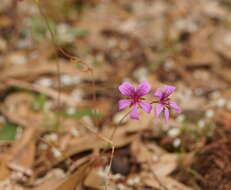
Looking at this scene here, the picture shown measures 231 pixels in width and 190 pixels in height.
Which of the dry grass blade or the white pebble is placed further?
the white pebble

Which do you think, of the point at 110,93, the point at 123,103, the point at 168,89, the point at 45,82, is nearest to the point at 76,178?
the point at 123,103

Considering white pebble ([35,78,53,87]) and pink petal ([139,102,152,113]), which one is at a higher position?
pink petal ([139,102,152,113])

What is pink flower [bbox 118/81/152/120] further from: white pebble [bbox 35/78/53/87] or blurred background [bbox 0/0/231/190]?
white pebble [bbox 35/78/53/87]

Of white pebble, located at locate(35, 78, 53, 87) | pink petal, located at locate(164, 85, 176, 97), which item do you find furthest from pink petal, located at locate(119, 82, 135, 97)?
white pebble, located at locate(35, 78, 53, 87)

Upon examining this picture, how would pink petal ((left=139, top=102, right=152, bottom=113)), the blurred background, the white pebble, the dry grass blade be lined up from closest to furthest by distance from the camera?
1. pink petal ((left=139, top=102, right=152, bottom=113))
2. the dry grass blade
3. the blurred background
4. the white pebble

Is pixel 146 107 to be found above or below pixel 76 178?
above

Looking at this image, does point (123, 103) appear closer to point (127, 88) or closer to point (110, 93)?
point (127, 88)

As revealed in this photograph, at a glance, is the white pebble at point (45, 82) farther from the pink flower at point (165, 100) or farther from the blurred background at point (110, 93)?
the pink flower at point (165, 100)

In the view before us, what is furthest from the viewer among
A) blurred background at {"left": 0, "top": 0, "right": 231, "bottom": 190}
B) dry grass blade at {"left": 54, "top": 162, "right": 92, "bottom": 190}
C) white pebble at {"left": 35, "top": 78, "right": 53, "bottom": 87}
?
white pebble at {"left": 35, "top": 78, "right": 53, "bottom": 87}
